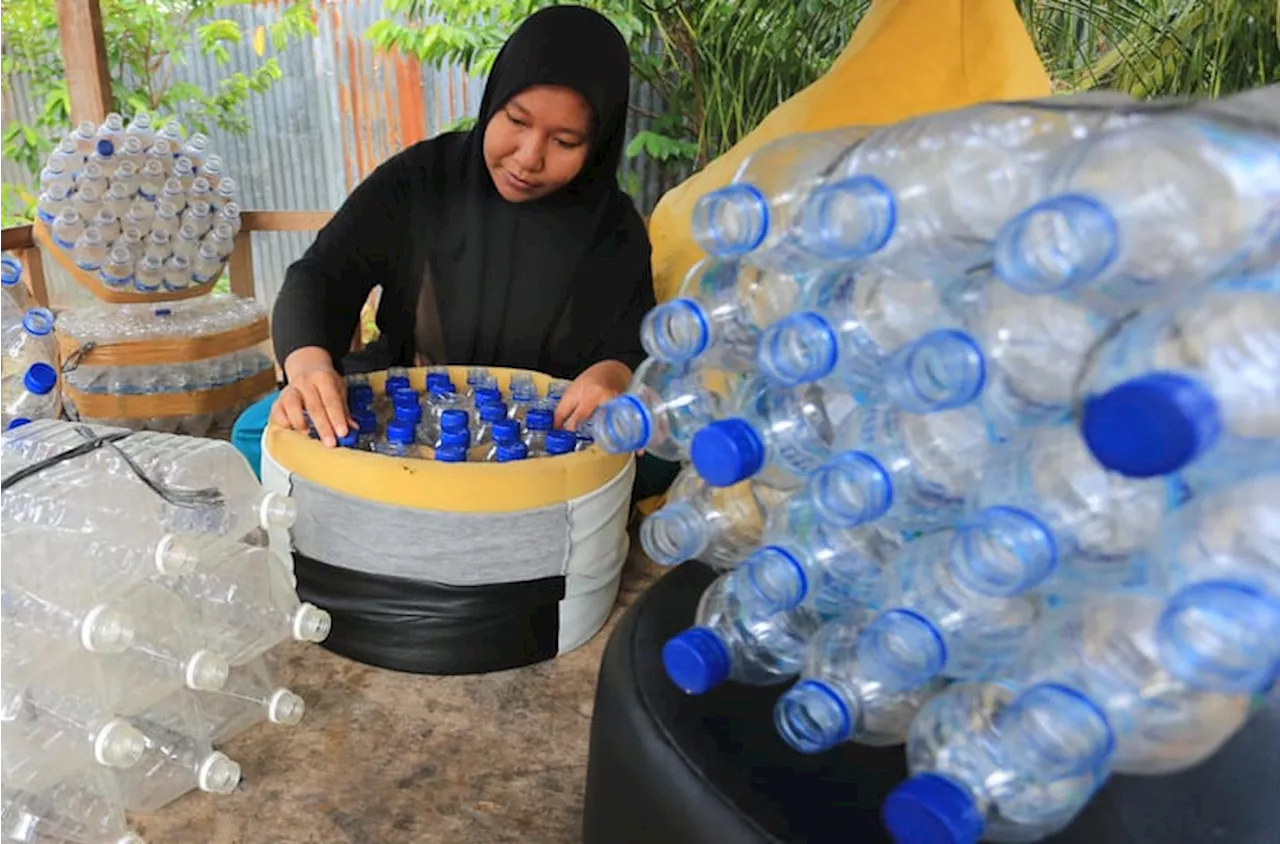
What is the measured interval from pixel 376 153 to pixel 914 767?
10.8 ft

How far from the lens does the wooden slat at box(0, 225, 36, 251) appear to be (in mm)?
1924

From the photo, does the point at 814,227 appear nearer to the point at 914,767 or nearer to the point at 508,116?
the point at 914,767

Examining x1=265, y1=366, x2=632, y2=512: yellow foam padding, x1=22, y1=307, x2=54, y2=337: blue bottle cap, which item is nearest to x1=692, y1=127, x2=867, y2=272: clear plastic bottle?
x1=265, y1=366, x2=632, y2=512: yellow foam padding

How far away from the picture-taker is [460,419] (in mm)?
1135

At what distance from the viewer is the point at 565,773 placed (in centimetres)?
98

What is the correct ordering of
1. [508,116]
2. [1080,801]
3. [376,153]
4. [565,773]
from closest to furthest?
[1080,801], [565,773], [508,116], [376,153]

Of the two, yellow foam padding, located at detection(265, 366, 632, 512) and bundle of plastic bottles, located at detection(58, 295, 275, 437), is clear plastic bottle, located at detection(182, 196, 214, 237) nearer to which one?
bundle of plastic bottles, located at detection(58, 295, 275, 437)

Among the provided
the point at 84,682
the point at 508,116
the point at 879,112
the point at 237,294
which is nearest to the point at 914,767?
the point at 84,682

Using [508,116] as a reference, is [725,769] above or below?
below

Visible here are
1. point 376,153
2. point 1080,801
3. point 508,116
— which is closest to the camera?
point 1080,801

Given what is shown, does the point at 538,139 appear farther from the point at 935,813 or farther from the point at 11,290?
the point at 935,813

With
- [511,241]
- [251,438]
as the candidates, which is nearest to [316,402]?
[251,438]

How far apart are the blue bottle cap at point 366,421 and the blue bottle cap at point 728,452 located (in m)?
0.70

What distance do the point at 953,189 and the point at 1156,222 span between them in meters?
0.13
